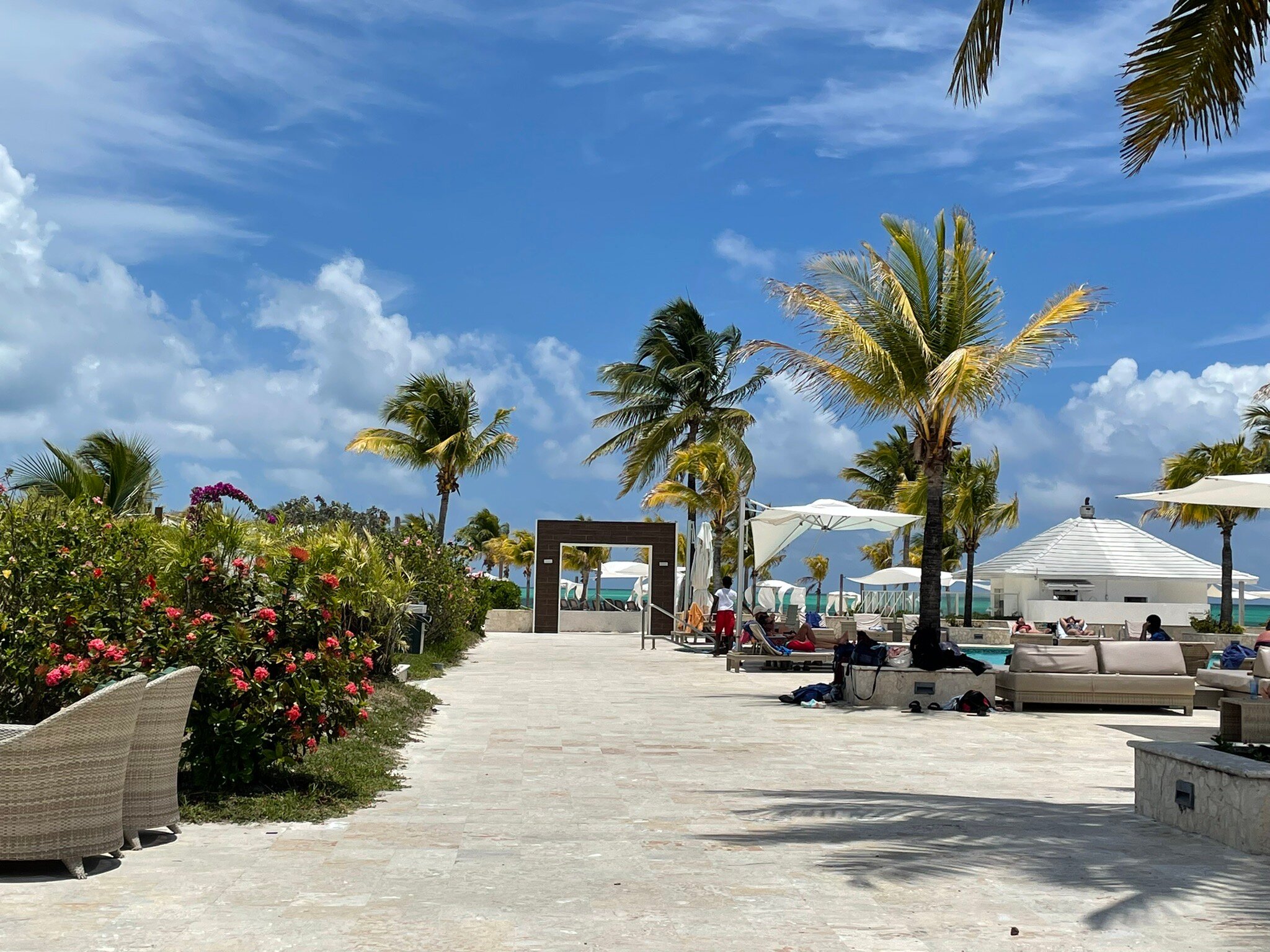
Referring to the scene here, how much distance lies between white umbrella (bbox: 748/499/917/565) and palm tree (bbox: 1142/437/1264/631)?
12.5 meters

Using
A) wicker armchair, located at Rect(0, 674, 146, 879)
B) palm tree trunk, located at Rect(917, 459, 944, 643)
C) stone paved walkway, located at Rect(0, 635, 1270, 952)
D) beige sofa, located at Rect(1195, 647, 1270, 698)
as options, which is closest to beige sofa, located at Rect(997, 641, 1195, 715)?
beige sofa, located at Rect(1195, 647, 1270, 698)

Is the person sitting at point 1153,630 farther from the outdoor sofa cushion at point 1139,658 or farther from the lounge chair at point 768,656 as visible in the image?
the lounge chair at point 768,656

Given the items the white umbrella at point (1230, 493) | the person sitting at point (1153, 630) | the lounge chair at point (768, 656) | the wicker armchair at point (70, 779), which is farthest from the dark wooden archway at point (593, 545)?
the wicker armchair at point (70, 779)

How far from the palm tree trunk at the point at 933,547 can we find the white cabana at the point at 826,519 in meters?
4.55

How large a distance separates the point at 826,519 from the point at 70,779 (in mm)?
16736

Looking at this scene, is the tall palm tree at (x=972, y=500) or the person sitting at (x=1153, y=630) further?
the tall palm tree at (x=972, y=500)

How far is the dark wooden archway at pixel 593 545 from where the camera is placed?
107 feet

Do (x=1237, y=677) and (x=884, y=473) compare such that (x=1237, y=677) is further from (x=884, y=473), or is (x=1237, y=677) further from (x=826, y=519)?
(x=884, y=473)

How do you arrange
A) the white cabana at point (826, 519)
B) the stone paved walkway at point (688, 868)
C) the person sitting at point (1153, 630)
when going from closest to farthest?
the stone paved walkway at point (688, 868), the person sitting at point (1153, 630), the white cabana at point (826, 519)

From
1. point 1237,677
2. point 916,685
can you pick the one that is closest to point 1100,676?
point 1237,677

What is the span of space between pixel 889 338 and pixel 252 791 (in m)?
10.1

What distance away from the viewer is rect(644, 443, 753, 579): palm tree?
29469 millimetres

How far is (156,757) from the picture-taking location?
18.5ft

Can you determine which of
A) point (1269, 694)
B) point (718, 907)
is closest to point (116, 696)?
point (718, 907)
